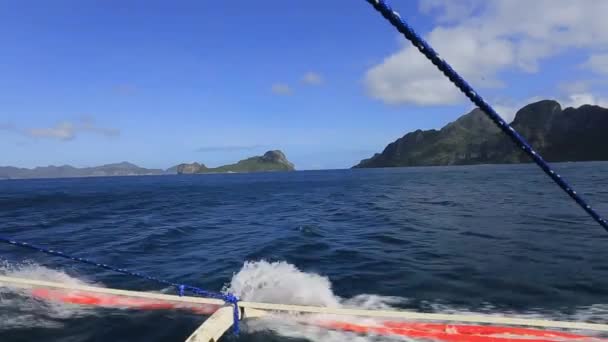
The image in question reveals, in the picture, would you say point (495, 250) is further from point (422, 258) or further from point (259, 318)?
point (259, 318)

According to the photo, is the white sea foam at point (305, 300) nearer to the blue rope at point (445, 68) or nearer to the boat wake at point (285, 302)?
the boat wake at point (285, 302)

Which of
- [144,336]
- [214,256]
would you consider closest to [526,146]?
[144,336]

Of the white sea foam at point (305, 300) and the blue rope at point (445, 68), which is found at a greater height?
the blue rope at point (445, 68)

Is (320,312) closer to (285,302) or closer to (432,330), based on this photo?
(432,330)

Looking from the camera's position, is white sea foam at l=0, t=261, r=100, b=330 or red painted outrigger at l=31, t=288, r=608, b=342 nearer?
red painted outrigger at l=31, t=288, r=608, b=342

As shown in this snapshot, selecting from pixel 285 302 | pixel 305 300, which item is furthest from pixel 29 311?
pixel 305 300

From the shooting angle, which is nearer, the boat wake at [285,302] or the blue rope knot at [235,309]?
the blue rope knot at [235,309]

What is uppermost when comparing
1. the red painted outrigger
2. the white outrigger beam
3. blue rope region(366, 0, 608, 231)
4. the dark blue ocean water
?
blue rope region(366, 0, 608, 231)

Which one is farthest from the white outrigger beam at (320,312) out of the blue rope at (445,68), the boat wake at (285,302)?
the blue rope at (445,68)

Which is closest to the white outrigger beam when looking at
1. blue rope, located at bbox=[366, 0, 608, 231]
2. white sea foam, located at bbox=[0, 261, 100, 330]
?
white sea foam, located at bbox=[0, 261, 100, 330]

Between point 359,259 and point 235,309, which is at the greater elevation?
point 235,309

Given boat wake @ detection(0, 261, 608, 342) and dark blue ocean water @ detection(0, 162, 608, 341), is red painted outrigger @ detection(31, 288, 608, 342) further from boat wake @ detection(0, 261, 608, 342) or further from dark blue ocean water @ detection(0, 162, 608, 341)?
dark blue ocean water @ detection(0, 162, 608, 341)

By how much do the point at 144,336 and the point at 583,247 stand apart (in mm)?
17211

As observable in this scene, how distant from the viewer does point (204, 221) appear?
98.7 ft
